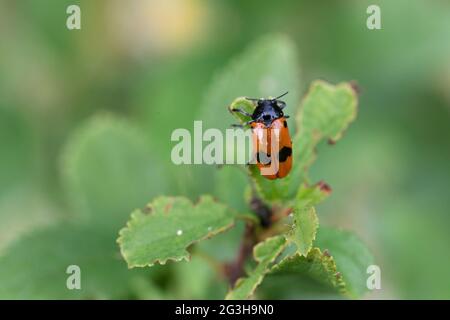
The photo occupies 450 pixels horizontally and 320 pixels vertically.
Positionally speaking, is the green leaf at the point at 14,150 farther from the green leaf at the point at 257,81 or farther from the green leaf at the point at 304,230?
the green leaf at the point at 304,230

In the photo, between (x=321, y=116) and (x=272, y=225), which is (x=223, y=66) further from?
(x=272, y=225)

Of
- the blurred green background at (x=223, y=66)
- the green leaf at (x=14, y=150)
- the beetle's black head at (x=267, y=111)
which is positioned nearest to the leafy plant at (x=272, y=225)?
the beetle's black head at (x=267, y=111)

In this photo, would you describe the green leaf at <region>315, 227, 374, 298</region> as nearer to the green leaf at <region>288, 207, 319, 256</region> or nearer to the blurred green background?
the green leaf at <region>288, 207, 319, 256</region>

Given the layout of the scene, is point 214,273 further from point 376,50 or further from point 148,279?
point 376,50

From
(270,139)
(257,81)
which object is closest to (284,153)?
(270,139)

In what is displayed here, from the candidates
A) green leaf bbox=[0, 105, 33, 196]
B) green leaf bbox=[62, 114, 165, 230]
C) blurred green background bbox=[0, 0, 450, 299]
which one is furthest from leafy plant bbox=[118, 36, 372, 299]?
green leaf bbox=[0, 105, 33, 196]

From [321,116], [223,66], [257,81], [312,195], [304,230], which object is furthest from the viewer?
[223,66]
